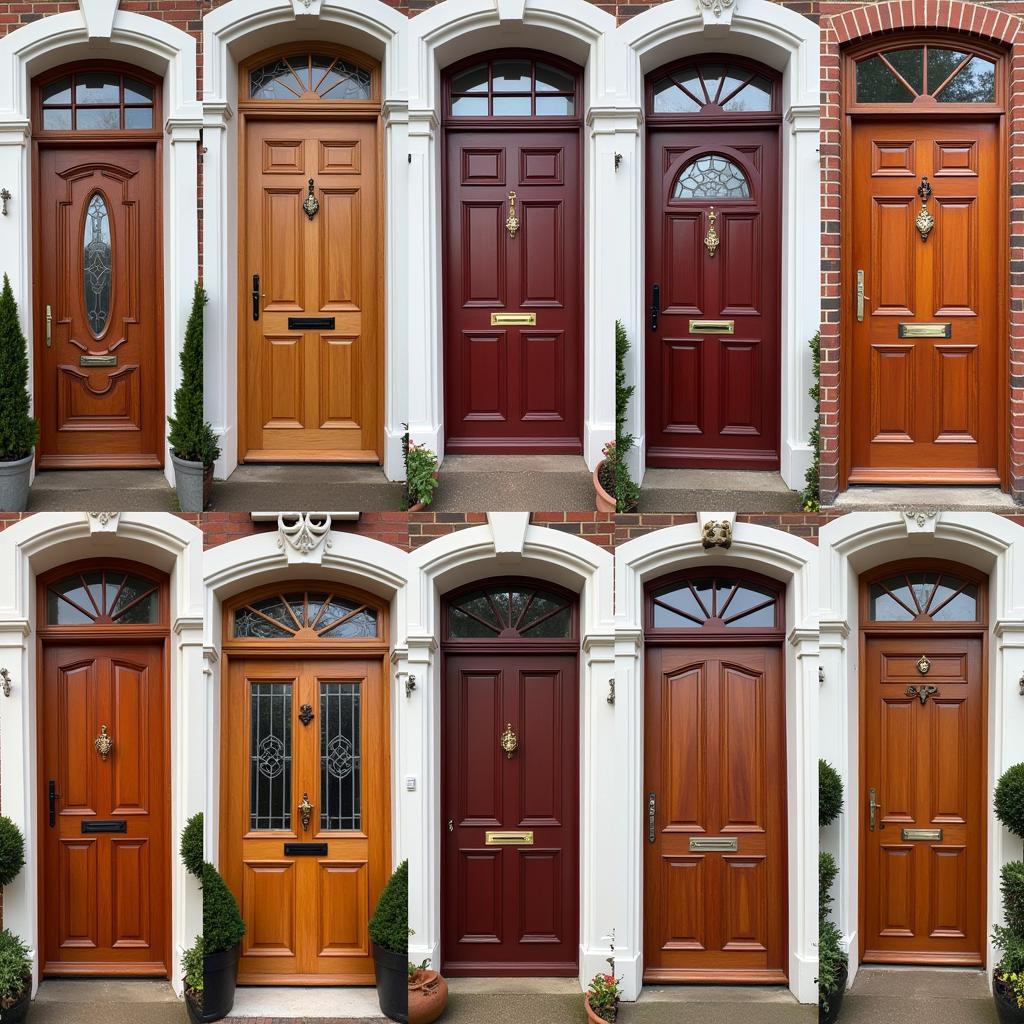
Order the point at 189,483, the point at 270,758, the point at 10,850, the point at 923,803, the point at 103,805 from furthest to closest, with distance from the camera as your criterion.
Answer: the point at 923,803
the point at 103,805
the point at 270,758
the point at 10,850
the point at 189,483

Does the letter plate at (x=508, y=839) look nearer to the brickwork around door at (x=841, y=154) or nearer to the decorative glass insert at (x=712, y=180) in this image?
the brickwork around door at (x=841, y=154)

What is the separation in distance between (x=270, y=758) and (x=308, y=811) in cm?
38

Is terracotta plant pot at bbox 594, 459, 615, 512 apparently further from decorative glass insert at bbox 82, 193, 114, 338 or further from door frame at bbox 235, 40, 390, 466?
decorative glass insert at bbox 82, 193, 114, 338

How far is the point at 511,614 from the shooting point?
27.3ft

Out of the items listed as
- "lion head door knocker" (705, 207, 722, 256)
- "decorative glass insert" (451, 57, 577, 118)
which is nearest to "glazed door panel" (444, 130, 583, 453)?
"decorative glass insert" (451, 57, 577, 118)

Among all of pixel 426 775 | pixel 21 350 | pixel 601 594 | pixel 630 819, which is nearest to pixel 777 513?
pixel 601 594

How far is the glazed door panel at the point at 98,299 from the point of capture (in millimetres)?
7891

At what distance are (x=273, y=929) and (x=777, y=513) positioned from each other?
3.78 meters

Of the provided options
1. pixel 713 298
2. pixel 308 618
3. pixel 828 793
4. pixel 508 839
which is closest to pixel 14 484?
pixel 308 618

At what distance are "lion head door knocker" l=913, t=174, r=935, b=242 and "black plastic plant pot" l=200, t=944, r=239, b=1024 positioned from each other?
5.53 meters

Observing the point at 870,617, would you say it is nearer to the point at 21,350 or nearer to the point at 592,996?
→ the point at 592,996

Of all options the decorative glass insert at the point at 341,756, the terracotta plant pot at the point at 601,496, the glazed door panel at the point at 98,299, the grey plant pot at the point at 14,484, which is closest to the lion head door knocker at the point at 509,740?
the decorative glass insert at the point at 341,756

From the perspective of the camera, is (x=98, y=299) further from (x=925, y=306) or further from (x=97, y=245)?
(x=925, y=306)

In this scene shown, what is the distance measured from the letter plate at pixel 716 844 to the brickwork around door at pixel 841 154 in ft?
6.91
